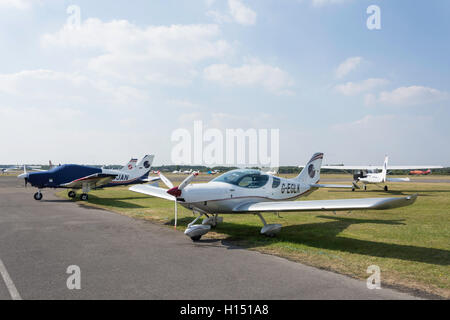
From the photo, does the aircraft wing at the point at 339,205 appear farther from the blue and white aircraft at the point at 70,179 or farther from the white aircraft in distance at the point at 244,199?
the blue and white aircraft at the point at 70,179

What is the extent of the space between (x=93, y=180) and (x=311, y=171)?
630 inches

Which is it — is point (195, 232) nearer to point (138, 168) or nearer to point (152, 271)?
point (152, 271)

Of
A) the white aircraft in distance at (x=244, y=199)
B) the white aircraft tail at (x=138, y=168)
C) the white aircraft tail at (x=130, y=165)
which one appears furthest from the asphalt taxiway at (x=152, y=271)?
the white aircraft tail at (x=130, y=165)

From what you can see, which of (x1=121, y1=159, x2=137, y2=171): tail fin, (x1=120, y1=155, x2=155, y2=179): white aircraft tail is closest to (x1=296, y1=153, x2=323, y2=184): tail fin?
(x1=120, y1=155, x2=155, y2=179): white aircraft tail

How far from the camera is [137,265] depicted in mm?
6199

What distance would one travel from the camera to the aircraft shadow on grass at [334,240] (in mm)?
6998

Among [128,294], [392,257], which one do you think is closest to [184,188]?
[128,294]

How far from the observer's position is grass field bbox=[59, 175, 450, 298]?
5.75 meters

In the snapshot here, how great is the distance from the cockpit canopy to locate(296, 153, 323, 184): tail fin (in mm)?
2867

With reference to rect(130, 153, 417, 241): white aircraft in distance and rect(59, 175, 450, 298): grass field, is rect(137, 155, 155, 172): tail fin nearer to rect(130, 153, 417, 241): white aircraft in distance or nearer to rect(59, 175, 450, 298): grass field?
rect(59, 175, 450, 298): grass field

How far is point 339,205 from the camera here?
7352 mm

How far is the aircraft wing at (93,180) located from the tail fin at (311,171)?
14.4 metres
